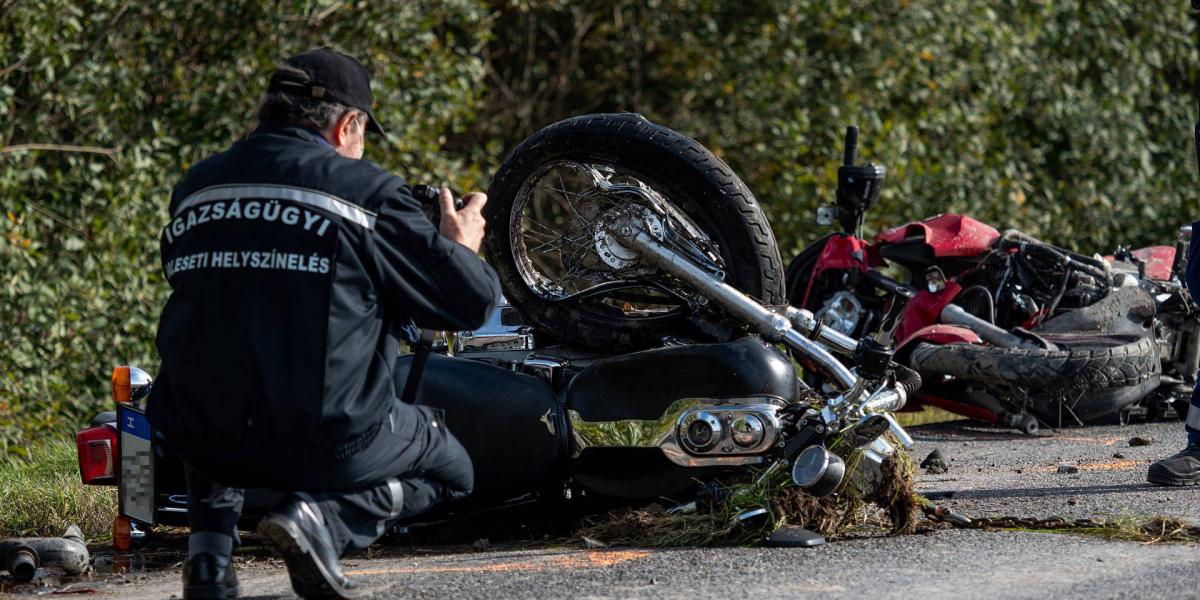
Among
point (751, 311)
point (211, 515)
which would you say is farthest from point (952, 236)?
point (211, 515)

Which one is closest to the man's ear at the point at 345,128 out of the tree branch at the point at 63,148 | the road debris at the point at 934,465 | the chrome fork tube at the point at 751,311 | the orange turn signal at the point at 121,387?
the orange turn signal at the point at 121,387

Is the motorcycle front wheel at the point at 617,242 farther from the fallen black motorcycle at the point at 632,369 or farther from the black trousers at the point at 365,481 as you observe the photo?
the black trousers at the point at 365,481

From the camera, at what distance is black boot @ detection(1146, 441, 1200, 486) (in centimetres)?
526

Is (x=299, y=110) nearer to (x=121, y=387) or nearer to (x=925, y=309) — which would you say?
(x=121, y=387)

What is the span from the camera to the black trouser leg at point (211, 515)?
12.0ft

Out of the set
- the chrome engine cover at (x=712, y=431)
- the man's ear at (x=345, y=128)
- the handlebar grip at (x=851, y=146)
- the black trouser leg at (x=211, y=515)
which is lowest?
the black trouser leg at (x=211, y=515)

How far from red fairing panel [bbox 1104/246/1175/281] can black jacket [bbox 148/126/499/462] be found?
522cm

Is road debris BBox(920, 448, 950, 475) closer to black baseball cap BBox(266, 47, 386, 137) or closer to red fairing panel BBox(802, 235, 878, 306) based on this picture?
red fairing panel BBox(802, 235, 878, 306)

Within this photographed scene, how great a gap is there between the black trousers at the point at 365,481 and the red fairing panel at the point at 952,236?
4102 mm

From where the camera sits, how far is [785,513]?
14.1ft

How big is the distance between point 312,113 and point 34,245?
18.2 ft

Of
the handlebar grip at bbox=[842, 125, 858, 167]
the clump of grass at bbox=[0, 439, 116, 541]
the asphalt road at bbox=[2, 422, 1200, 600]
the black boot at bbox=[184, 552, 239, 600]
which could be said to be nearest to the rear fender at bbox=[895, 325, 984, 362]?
the handlebar grip at bbox=[842, 125, 858, 167]

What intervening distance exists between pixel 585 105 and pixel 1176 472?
905 centimetres

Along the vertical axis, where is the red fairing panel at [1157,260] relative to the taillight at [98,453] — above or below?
above
